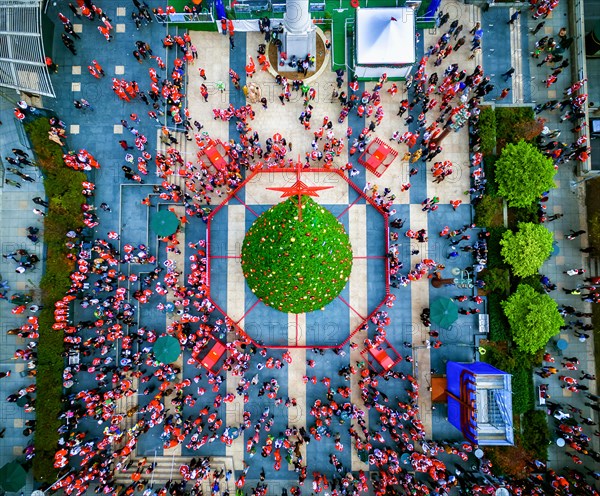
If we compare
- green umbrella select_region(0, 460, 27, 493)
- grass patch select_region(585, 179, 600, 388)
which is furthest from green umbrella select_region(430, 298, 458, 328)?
green umbrella select_region(0, 460, 27, 493)

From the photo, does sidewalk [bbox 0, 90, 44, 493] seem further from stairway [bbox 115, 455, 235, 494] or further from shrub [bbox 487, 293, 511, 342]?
shrub [bbox 487, 293, 511, 342]

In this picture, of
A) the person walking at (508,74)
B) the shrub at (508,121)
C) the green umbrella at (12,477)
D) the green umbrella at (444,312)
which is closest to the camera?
the green umbrella at (12,477)

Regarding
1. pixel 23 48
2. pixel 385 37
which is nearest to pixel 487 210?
pixel 385 37

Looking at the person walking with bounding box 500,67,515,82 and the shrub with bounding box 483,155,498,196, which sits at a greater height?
the person walking with bounding box 500,67,515,82

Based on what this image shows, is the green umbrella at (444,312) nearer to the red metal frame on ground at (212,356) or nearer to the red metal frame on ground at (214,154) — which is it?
the red metal frame on ground at (212,356)

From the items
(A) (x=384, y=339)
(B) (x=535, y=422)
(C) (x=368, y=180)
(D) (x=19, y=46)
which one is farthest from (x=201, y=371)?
(D) (x=19, y=46)

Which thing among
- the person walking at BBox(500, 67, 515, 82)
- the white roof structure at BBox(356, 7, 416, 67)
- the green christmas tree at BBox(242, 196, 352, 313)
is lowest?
the green christmas tree at BBox(242, 196, 352, 313)

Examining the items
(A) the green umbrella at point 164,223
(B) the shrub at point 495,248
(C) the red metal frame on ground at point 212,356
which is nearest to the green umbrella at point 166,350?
(C) the red metal frame on ground at point 212,356
